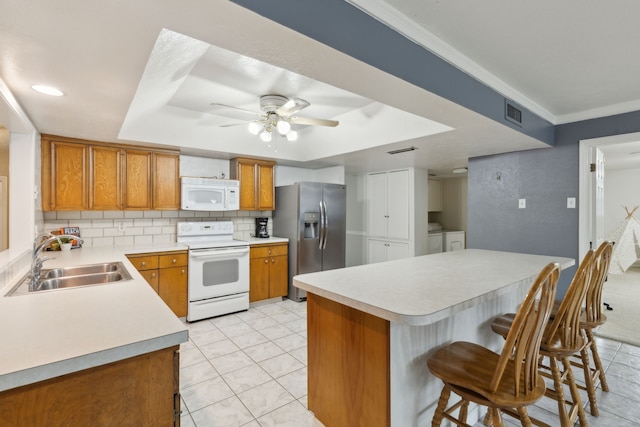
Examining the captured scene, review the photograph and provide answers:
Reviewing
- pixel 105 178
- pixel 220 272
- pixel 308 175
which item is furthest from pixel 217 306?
pixel 308 175

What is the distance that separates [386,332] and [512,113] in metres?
2.20

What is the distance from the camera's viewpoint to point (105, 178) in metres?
3.33

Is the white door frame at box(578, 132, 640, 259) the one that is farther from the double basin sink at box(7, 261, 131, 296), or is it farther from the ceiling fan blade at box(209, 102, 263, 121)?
the double basin sink at box(7, 261, 131, 296)

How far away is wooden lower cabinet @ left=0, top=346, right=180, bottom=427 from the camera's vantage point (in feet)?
2.91

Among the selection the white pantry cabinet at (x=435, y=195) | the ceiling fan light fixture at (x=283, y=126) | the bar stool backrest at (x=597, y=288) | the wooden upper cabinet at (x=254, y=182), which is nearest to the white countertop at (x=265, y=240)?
the wooden upper cabinet at (x=254, y=182)

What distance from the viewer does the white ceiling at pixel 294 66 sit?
1.20 m

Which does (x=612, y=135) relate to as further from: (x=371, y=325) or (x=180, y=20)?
(x=180, y=20)

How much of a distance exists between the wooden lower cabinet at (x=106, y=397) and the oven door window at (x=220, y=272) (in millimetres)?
2581

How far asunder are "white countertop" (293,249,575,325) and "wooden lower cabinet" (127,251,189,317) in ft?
7.13

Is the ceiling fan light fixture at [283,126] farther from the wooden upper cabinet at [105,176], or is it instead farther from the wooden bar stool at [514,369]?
the wooden bar stool at [514,369]

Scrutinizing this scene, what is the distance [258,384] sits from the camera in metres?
2.29

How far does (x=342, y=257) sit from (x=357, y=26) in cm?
371

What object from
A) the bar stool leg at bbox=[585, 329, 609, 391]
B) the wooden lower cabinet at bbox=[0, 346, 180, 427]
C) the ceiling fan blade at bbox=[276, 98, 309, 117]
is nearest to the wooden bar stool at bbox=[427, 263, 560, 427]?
the wooden lower cabinet at bbox=[0, 346, 180, 427]

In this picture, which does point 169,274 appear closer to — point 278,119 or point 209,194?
point 209,194
